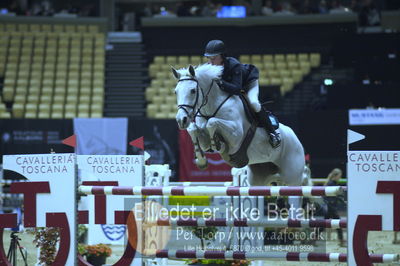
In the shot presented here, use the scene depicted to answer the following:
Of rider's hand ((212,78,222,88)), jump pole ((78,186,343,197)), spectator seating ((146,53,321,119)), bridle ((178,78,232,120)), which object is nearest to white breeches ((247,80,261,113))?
bridle ((178,78,232,120))

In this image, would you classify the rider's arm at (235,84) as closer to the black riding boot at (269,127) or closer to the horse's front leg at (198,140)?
the black riding boot at (269,127)

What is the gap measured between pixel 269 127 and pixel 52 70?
12.7 m

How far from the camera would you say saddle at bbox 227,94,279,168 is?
22.3ft

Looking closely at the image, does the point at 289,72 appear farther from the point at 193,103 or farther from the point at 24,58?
the point at 193,103

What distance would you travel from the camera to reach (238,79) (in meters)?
6.85

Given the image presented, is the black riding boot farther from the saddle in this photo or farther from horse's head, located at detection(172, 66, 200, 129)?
horse's head, located at detection(172, 66, 200, 129)

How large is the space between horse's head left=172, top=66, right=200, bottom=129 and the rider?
38cm

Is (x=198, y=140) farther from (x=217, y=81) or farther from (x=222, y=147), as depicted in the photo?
(x=217, y=81)

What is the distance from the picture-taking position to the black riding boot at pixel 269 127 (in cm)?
702

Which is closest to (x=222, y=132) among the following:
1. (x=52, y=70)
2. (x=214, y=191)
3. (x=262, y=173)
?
(x=214, y=191)

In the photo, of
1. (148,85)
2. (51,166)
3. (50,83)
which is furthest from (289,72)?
(51,166)

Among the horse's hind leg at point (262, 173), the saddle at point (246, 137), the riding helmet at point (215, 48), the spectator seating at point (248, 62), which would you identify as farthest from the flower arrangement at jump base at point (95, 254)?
the spectator seating at point (248, 62)

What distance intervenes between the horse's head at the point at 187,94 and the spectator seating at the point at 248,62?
1012 centimetres

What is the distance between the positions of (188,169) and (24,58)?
6920mm
